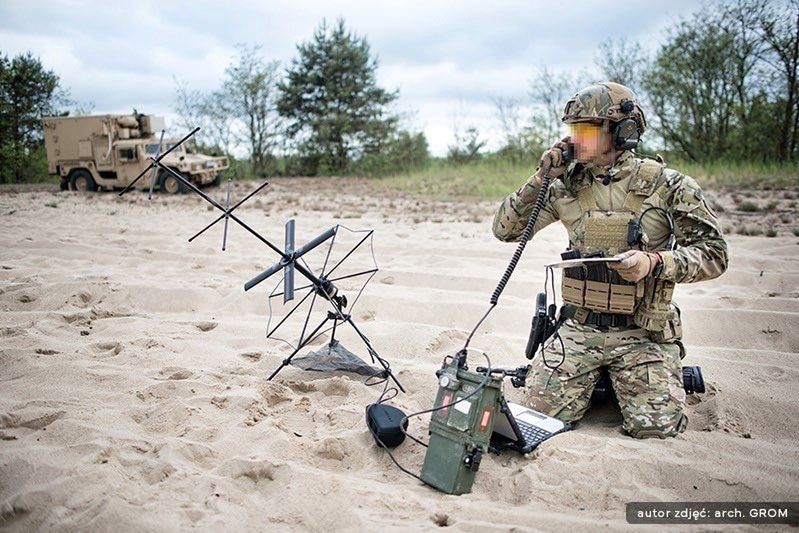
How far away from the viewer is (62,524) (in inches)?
83.6

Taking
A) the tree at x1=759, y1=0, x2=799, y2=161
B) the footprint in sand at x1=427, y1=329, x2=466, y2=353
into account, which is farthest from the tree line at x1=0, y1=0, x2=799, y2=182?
the footprint in sand at x1=427, y1=329, x2=466, y2=353

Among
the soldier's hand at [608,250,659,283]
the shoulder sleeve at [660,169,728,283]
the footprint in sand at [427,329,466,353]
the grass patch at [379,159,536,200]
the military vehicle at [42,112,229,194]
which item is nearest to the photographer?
the soldier's hand at [608,250,659,283]

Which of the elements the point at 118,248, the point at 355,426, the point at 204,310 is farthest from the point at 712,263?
the point at 118,248

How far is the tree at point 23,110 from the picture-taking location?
18.9 metres

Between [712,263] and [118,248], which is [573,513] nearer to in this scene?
[712,263]

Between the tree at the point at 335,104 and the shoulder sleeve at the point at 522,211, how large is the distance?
66.9 ft

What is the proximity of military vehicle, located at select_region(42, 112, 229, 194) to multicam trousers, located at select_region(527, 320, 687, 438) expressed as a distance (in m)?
13.3

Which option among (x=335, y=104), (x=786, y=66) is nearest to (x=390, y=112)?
(x=335, y=104)

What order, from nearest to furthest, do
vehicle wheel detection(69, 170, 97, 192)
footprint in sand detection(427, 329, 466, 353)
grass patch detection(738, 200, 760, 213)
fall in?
footprint in sand detection(427, 329, 466, 353) < grass patch detection(738, 200, 760, 213) < vehicle wheel detection(69, 170, 97, 192)

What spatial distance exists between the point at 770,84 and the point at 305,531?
15173 millimetres

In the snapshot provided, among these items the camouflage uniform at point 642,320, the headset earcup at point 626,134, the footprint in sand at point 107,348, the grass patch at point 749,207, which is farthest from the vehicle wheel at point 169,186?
the headset earcup at point 626,134

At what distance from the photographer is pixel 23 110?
19391 millimetres

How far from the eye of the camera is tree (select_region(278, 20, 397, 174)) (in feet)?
77.1

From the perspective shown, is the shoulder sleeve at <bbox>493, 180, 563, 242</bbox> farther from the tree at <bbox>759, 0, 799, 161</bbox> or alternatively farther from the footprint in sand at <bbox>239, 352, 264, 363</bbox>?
the tree at <bbox>759, 0, 799, 161</bbox>
